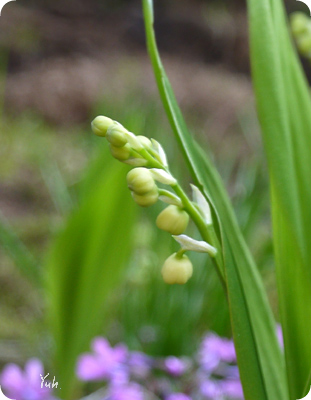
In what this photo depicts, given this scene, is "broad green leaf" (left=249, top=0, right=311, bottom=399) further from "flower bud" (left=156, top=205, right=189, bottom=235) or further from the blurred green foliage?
the blurred green foliage

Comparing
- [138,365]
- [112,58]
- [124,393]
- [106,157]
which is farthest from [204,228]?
[112,58]

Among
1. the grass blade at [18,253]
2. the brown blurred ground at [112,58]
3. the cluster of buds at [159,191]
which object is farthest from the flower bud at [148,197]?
the brown blurred ground at [112,58]

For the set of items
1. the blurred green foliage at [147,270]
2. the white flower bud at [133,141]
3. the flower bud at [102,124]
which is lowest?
the blurred green foliage at [147,270]

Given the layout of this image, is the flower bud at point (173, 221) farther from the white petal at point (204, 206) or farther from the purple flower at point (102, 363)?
the purple flower at point (102, 363)

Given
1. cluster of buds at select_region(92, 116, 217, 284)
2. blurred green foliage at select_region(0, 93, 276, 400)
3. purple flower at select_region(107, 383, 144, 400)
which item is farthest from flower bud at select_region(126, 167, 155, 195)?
blurred green foliage at select_region(0, 93, 276, 400)

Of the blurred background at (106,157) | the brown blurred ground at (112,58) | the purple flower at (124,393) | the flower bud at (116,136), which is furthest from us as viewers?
the brown blurred ground at (112,58)

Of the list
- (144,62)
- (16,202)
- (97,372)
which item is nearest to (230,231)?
(97,372)

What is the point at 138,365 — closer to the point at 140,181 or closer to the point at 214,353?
the point at 214,353

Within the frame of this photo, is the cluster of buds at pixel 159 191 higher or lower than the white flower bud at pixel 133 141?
lower
